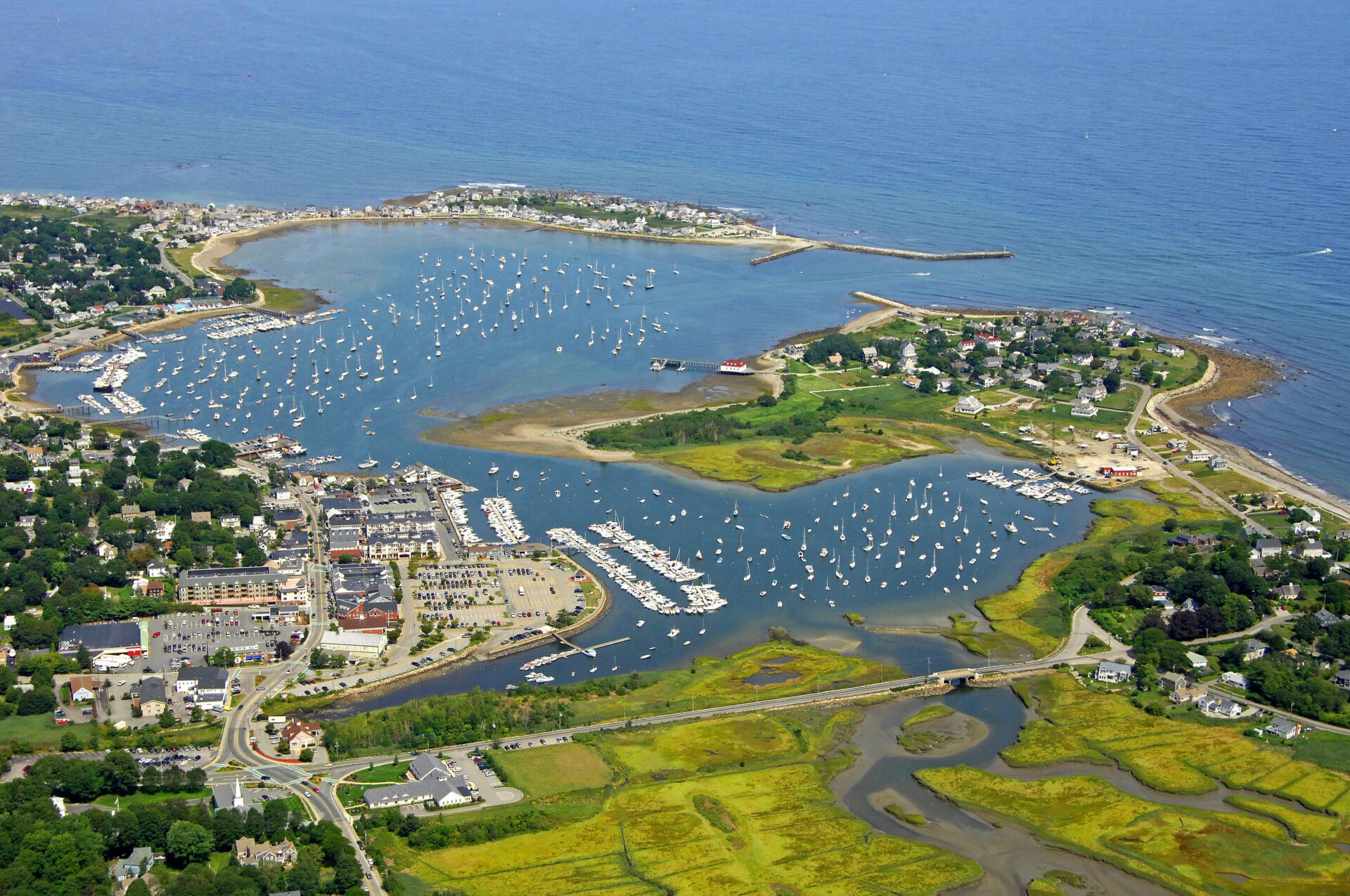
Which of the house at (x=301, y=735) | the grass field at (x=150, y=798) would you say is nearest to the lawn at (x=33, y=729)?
the grass field at (x=150, y=798)

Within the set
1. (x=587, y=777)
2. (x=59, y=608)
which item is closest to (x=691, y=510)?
(x=587, y=777)

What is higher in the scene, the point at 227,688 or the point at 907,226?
the point at 907,226

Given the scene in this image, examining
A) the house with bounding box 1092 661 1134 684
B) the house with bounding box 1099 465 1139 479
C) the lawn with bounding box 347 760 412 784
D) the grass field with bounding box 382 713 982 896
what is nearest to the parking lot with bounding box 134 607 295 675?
the lawn with bounding box 347 760 412 784

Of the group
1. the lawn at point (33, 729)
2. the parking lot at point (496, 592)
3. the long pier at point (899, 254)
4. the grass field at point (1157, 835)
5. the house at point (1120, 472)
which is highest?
the long pier at point (899, 254)

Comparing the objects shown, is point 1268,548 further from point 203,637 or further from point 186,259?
point 186,259

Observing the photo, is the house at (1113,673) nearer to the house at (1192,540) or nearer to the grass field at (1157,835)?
the grass field at (1157,835)

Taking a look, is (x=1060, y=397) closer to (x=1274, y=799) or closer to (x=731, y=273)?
(x=731, y=273)

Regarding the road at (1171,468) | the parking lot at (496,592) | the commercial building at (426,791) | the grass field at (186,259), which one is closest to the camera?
the commercial building at (426,791)
